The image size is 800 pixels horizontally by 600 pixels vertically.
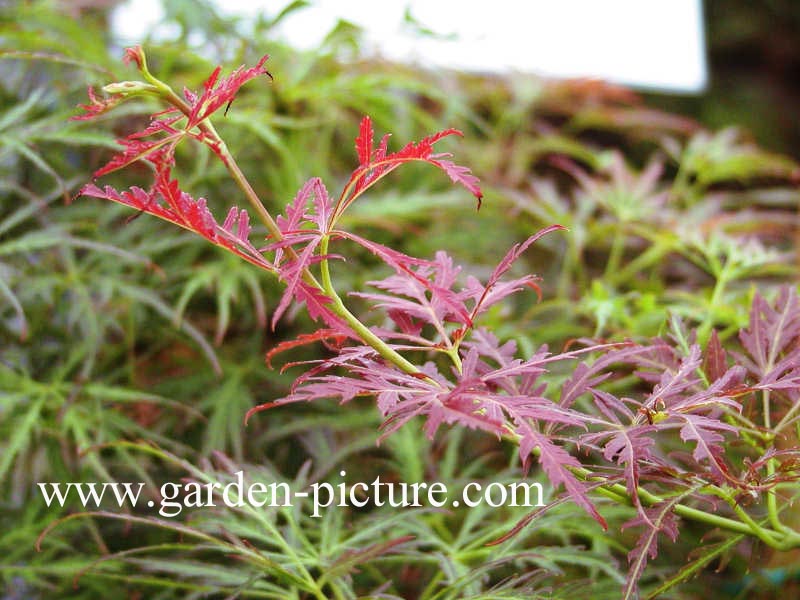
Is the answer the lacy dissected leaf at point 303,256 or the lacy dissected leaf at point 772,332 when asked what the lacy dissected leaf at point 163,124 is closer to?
the lacy dissected leaf at point 303,256

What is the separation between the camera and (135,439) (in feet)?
2.19

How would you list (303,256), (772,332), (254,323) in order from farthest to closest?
(254,323) → (772,332) → (303,256)

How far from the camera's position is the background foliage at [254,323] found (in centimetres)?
56

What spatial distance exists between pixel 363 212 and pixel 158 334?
0.25 meters

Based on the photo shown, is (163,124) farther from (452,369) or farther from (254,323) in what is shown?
(254,323)

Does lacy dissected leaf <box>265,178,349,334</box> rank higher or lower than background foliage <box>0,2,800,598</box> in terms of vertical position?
higher

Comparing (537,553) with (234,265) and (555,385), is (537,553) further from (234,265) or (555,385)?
(234,265)

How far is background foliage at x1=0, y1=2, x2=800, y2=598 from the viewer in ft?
1.85

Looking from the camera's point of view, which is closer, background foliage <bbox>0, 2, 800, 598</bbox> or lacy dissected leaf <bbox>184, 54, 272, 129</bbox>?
lacy dissected leaf <bbox>184, 54, 272, 129</bbox>

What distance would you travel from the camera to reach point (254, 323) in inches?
32.3

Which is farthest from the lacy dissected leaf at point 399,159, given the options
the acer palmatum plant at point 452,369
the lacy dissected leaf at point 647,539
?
the lacy dissected leaf at point 647,539

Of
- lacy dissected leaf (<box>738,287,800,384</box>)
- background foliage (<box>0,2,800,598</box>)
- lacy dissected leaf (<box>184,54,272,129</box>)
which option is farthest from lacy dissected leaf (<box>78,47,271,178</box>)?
lacy dissected leaf (<box>738,287,800,384</box>)

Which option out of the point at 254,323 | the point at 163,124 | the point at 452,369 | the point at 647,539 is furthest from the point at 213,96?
the point at 254,323

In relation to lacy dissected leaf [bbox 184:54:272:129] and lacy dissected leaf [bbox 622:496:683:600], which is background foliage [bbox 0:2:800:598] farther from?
lacy dissected leaf [bbox 184:54:272:129]
